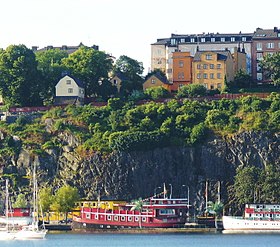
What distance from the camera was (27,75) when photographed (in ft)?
636

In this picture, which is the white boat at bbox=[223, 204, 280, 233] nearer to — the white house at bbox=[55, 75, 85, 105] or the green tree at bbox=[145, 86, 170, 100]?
the green tree at bbox=[145, 86, 170, 100]

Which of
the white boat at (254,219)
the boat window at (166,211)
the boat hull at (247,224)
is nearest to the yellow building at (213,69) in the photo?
the boat window at (166,211)

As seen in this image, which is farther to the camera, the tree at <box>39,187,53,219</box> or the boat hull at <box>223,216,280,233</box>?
the tree at <box>39,187,53,219</box>

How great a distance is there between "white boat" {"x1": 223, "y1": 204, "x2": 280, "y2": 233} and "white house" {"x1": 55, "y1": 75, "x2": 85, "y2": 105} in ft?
113

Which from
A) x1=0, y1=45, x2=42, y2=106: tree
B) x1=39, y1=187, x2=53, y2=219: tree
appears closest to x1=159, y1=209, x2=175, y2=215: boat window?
x1=39, y1=187, x2=53, y2=219: tree

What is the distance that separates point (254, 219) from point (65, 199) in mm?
21294

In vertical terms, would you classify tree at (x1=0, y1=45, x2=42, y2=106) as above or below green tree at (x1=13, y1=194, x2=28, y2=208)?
above

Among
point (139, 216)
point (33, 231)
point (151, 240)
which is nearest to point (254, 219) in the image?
point (139, 216)

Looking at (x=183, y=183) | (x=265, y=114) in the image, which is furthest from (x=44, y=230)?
(x=265, y=114)

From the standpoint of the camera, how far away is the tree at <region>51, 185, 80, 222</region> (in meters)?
170

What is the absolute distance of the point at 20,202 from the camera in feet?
573

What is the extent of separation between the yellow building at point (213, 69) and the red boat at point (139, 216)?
97.6 ft

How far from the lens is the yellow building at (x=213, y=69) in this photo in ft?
651

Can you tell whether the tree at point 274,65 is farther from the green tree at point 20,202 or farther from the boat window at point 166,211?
the green tree at point 20,202
